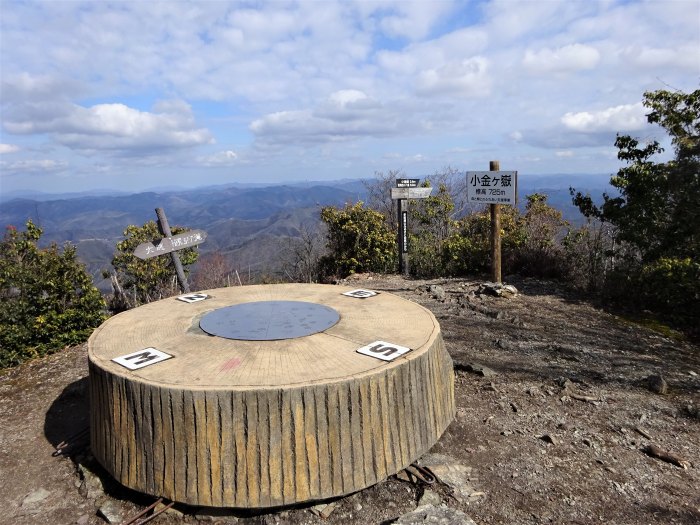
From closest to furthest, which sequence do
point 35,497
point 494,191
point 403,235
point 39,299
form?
point 35,497
point 39,299
point 494,191
point 403,235

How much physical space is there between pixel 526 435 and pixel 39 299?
6.56 metres

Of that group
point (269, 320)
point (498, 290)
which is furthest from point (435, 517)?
point (498, 290)

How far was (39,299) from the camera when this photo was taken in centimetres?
651

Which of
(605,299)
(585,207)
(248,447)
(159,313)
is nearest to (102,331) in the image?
(159,313)

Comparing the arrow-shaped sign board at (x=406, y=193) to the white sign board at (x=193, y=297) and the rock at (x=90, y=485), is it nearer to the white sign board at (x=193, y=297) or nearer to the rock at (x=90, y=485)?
the white sign board at (x=193, y=297)

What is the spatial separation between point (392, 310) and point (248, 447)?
2.05 m

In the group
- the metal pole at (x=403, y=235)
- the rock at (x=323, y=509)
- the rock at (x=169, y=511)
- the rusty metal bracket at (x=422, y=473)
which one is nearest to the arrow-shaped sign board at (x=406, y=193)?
the metal pole at (x=403, y=235)

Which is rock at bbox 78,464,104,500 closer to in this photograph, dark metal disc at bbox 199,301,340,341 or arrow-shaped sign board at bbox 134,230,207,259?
dark metal disc at bbox 199,301,340,341

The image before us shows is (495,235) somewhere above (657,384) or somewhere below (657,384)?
above

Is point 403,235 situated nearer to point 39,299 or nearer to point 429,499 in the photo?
point 39,299

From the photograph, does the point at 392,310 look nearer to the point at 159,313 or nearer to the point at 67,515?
the point at 159,313

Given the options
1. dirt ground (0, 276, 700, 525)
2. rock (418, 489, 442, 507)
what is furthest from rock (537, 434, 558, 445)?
rock (418, 489, 442, 507)

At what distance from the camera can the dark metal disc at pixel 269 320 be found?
3.79 m

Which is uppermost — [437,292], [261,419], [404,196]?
[404,196]
